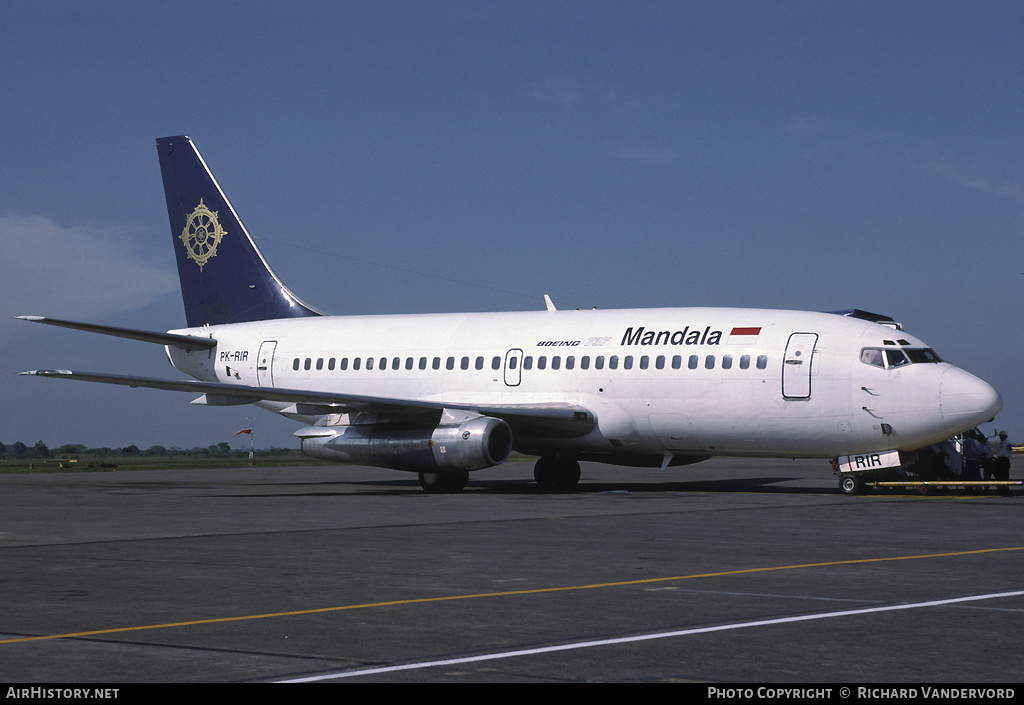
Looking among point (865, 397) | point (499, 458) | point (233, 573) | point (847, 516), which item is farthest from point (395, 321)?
point (233, 573)

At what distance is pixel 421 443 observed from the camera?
1097 inches

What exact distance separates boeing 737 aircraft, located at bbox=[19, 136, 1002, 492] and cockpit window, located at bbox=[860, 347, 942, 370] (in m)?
0.04

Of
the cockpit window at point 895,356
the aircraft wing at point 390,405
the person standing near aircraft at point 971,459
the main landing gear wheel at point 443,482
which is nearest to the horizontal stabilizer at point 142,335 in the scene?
the aircraft wing at point 390,405

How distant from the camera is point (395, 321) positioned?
111 feet

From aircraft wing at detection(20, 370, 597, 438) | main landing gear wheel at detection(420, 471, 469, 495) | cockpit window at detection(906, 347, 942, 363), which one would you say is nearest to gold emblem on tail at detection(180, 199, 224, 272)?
aircraft wing at detection(20, 370, 597, 438)

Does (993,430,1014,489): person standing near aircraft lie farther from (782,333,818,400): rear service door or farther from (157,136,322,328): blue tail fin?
(157,136,322,328): blue tail fin

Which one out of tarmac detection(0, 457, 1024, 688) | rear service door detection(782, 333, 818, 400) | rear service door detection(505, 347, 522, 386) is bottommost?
tarmac detection(0, 457, 1024, 688)

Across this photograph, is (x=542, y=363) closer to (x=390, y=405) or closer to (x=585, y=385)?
(x=585, y=385)

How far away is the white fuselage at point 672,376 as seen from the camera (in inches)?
987

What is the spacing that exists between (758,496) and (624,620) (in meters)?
17.9

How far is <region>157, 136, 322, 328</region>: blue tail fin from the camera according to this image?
37.3m

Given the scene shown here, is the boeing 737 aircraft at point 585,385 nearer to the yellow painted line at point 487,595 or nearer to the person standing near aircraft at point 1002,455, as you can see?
the person standing near aircraft at point 1002,455

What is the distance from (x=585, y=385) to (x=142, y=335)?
501 inches

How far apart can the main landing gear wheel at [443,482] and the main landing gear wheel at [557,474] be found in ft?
8.05
